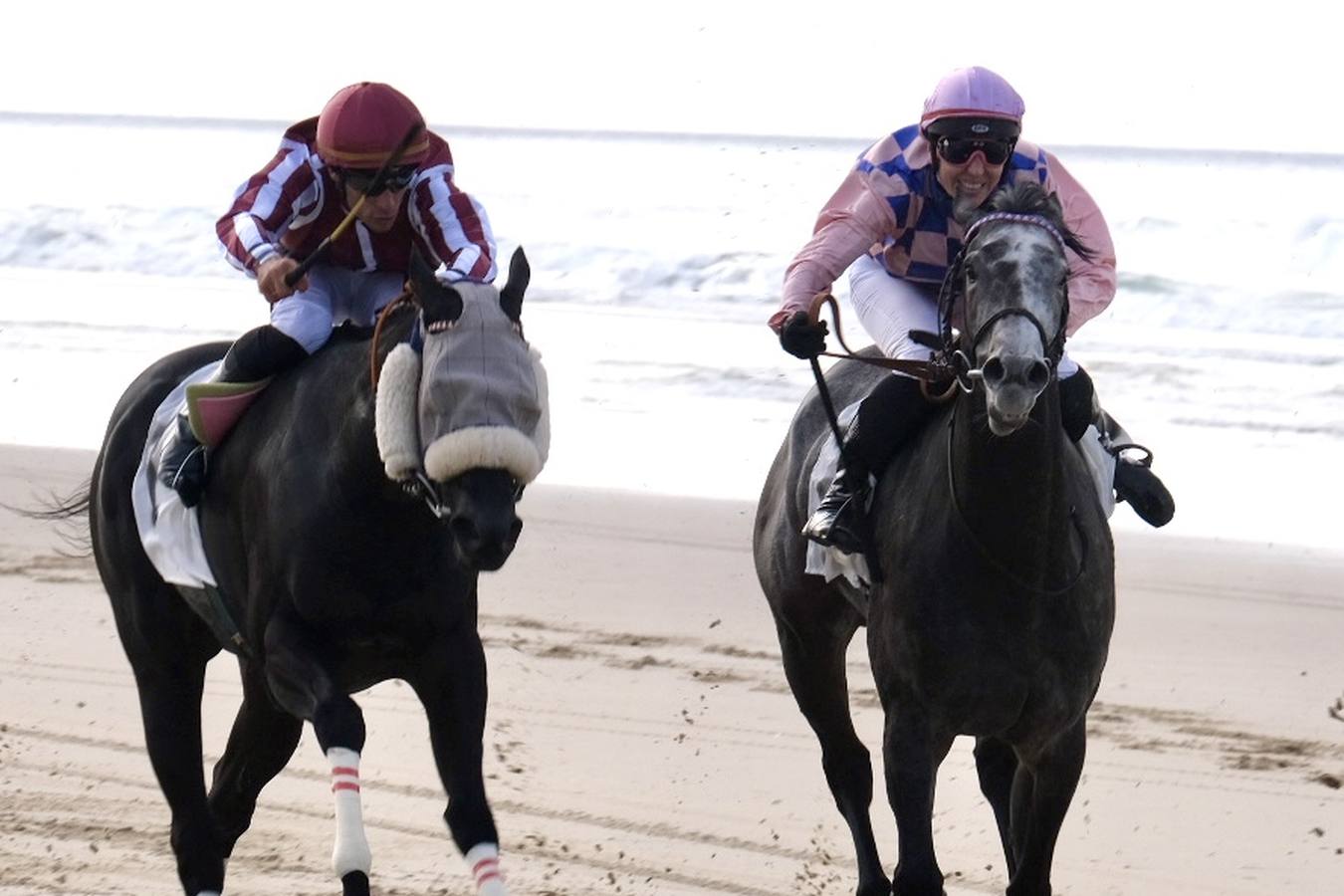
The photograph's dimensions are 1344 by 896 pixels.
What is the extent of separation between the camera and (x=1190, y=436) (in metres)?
13.3

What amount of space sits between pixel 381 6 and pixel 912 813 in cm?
3984

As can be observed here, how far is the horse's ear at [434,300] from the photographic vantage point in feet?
16.0

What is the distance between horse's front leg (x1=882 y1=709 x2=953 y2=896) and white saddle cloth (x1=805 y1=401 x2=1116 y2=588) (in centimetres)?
45

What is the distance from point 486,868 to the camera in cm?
488

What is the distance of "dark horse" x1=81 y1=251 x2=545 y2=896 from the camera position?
190 inches

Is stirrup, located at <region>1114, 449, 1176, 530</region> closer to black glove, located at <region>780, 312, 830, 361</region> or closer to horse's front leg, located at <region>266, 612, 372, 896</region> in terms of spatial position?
black glove, located at <region>780, 312, 830, 361</region>

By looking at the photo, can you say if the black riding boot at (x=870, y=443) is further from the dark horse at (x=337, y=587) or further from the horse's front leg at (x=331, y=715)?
the horse's front leg at (x=331, y=715)

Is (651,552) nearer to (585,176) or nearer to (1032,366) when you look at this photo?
(1032,366)

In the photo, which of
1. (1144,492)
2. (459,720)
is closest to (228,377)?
(459,720)

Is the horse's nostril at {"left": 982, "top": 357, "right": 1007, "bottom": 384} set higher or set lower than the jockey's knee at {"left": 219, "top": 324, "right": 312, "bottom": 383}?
higher

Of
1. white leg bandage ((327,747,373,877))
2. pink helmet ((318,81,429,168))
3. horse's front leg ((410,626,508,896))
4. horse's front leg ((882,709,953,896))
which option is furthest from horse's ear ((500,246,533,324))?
horse's front leg ((882,709,953,896))

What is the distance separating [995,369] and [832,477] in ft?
4.48

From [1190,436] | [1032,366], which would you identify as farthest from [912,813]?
[1190,436]

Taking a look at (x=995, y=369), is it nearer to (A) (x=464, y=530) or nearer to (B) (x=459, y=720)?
(A) (x=464, y=530)
